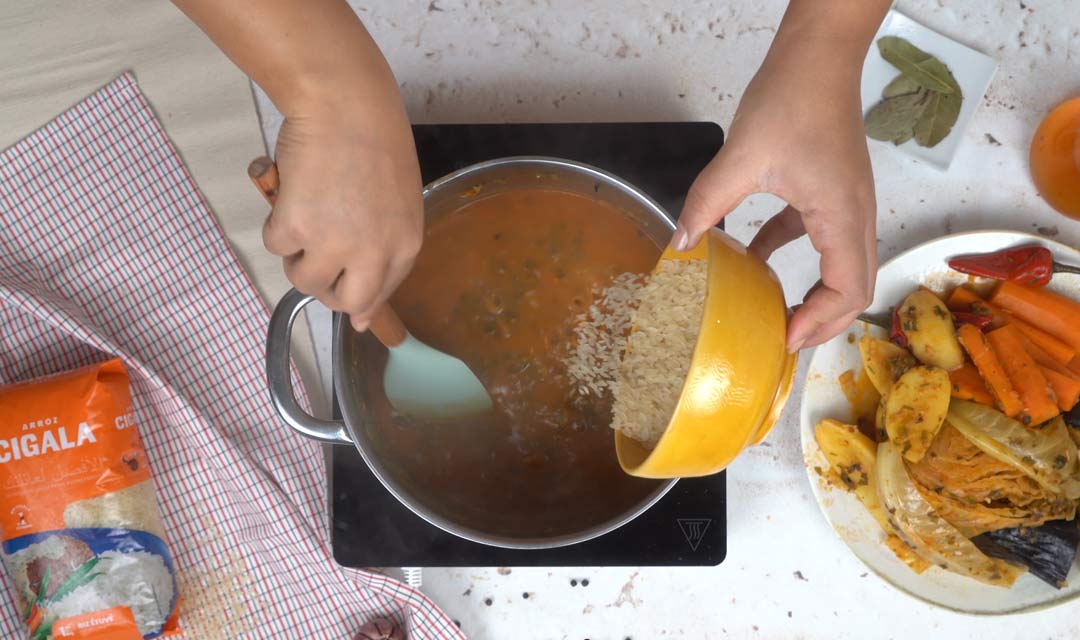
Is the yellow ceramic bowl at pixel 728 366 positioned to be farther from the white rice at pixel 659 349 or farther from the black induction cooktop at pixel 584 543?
the black induction cooktop at pixel 584 543

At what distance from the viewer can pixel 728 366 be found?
1.84 ft

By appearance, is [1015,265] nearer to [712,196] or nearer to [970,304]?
[970,304]

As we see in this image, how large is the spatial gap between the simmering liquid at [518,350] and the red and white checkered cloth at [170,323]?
6.8 inches

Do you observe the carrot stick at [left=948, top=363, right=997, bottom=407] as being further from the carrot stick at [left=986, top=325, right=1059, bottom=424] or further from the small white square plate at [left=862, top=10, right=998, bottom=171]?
the small white square plate at [left=862, top=10, right=998, bottom=171]

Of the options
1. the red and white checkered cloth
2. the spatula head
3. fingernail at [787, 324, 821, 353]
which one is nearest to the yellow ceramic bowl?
fingernail at [787, 324, 821, 353]

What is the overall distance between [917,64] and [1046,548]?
552 mm

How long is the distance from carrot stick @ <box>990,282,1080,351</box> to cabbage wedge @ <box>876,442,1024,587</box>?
0.70 ft

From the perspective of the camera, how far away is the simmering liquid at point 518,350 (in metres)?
0.84

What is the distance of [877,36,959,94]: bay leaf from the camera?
3.00ft

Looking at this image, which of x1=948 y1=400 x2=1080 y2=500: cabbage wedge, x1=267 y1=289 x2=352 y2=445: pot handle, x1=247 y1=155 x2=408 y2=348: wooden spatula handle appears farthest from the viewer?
x1=948 y1=400 x2=1080 y2=500: cabbage wedge

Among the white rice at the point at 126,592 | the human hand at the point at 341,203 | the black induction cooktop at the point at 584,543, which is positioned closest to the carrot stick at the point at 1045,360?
the black induction cooktop at the point at 584,543

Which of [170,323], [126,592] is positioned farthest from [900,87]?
[126,592]

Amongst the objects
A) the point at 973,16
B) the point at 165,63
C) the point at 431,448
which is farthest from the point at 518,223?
the point at 973,16

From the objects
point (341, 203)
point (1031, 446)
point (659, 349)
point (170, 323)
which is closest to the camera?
point (341, 203)
